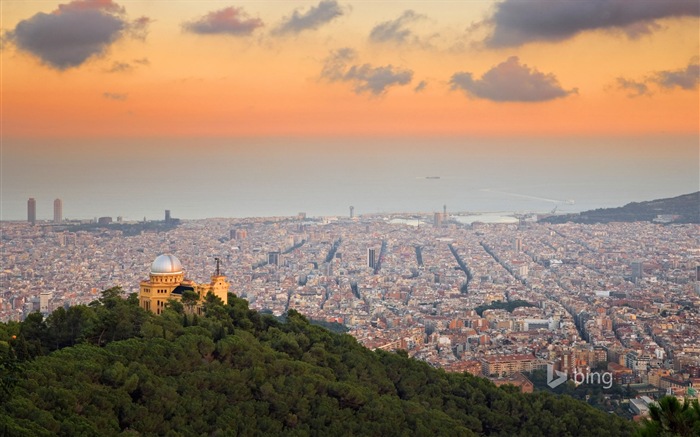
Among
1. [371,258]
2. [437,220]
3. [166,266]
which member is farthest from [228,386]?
[437,220]

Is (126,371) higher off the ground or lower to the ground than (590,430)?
higher

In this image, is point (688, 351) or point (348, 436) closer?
point (348, 436)

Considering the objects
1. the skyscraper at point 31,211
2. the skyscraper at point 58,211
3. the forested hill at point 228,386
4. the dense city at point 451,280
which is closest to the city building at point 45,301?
the dense city at point 451,280

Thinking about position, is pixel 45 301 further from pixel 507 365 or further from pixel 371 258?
pixel 371 258

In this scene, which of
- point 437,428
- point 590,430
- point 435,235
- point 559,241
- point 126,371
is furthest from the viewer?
point 435,235

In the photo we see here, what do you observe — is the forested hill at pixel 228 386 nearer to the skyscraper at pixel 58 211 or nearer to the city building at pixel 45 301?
the city building at pixel 45 301

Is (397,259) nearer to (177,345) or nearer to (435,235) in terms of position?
Answer: (435,235)

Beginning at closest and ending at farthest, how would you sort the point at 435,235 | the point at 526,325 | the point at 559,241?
the point at 526,325 < the point at 559,241 < the point at 435,235

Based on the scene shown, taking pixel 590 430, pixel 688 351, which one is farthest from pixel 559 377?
pixel 590 430
